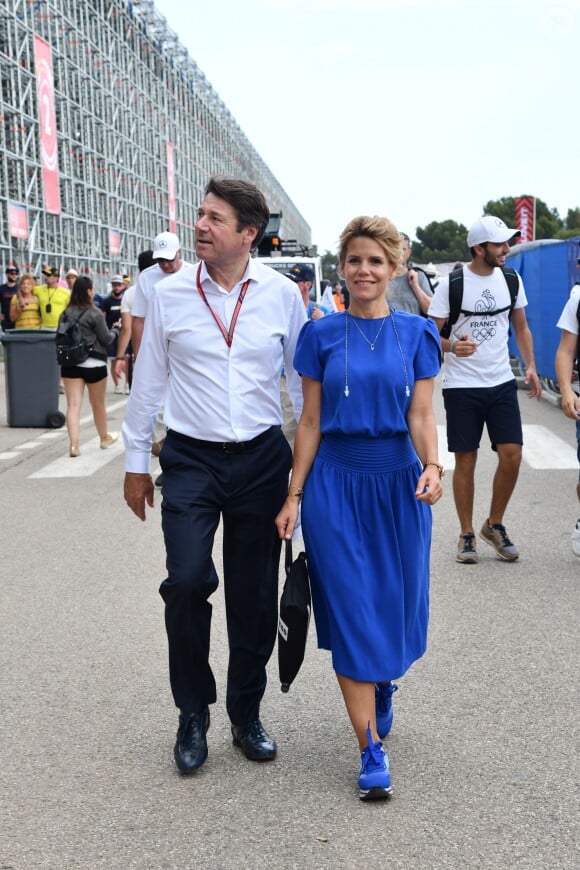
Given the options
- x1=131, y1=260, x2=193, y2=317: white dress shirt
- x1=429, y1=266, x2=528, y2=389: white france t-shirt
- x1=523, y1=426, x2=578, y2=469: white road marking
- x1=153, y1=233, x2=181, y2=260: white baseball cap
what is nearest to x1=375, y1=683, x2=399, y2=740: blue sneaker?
x1=429, y1=266, x2=528, y2=389: white france t-shirt

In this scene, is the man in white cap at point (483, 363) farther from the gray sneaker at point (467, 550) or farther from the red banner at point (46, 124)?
the red banner at point (46, 124)

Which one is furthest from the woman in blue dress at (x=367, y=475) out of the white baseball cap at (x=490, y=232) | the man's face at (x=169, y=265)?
the man's face at (x=169, y=265)

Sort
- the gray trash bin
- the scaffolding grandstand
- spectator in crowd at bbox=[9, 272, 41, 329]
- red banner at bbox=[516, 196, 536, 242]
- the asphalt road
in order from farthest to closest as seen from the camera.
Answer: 1. red banner at bbox=[516, 196, 536, 242]
2. the scaffolding grandstand
3. spectator in crowd at bbox=[9, 272, 41, 329]
4. the gray trash bin
5. the asphalt road

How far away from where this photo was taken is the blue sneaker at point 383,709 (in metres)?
3.93

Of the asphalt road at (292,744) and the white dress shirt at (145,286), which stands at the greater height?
the white dress shirt at (145,286)

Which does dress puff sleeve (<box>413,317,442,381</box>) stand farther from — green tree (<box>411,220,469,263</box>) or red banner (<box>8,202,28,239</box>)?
green tree (<box>411,220,469,263</box>)

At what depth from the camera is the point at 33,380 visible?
50.0 ft

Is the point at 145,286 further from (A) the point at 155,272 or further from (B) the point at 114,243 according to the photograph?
(B) the point at 114,243

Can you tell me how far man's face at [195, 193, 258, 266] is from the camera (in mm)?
3752

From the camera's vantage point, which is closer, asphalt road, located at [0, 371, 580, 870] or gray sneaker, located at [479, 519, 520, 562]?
asphalt road, located at [0, 371, 580, 870]

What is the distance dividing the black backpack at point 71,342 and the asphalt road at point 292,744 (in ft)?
17.1

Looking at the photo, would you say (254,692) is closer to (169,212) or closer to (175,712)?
(175,712)

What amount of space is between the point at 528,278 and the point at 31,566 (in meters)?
14.7

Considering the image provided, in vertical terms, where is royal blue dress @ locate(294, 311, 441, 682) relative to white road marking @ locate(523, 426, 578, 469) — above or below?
above
